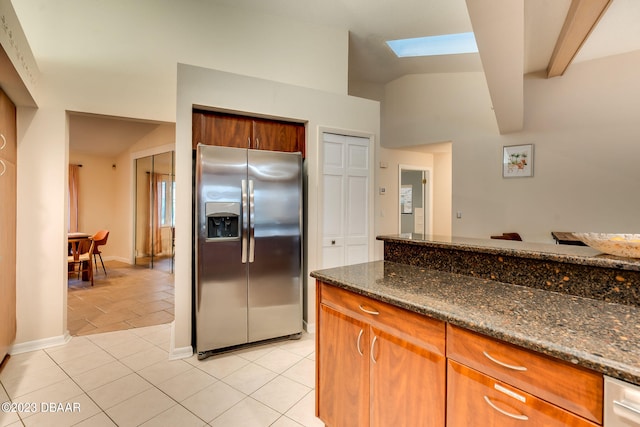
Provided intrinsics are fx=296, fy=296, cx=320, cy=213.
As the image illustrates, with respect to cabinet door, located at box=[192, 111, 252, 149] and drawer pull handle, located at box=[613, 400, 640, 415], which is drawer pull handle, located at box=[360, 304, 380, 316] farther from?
cabinet door, located at box=[192, 111, 252, 149]

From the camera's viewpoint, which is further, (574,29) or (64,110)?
(574,29)

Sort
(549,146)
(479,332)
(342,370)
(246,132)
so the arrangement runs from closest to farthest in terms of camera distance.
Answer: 1. (479,332)
2. (342,370)
3. (246,132)
4. (549,146)

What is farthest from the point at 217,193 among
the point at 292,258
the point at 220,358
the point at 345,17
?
the point at 345,17

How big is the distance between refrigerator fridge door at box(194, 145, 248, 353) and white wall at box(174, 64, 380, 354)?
173 mm

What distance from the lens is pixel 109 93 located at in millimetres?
2750

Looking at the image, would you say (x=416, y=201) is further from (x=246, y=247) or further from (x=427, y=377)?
(x=427, y=377)

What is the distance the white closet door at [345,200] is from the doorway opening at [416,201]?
10.2ft

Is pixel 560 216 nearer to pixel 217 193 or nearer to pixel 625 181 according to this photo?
pixel 625 181

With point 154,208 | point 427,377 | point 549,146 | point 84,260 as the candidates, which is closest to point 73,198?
point 154,208

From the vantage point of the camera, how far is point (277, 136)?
2.96 metres

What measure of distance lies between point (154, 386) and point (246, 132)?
217 cm

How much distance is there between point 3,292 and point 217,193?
1704 mm

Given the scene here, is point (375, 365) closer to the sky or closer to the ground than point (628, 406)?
closer to the ground

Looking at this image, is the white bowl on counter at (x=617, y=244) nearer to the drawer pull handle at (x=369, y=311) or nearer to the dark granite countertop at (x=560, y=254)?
the dark granite countertop at (x=560, y=254)
